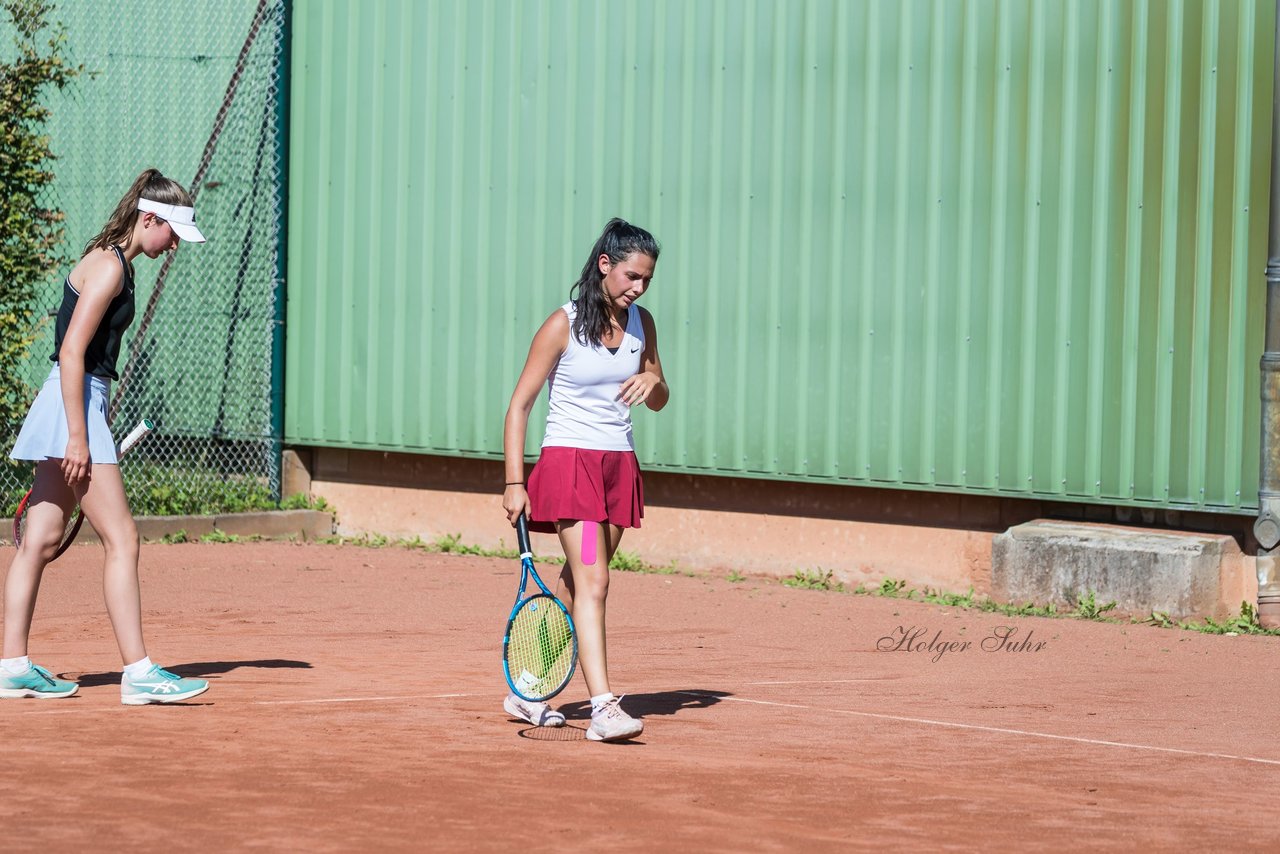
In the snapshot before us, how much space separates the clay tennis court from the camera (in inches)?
221

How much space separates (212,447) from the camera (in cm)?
1516

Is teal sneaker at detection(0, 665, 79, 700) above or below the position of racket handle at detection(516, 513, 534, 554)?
below

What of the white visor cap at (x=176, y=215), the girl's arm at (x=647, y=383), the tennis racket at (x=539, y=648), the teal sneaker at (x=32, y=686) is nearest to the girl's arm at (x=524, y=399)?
the tennis racket at (x=539, y=648)

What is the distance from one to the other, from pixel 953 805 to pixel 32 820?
2772 millimetres

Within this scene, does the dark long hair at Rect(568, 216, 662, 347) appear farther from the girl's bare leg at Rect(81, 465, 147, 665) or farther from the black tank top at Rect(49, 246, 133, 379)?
the girl's bare leg at Rect(81, 465, 147, 665)

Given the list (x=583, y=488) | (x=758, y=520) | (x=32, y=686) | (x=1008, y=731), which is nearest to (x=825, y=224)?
(x=758, y=520)

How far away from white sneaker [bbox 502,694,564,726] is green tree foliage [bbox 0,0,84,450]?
7.63 metres

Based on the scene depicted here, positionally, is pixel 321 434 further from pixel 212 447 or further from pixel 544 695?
pixel 544 695

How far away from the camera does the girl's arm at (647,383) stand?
23.2 ft

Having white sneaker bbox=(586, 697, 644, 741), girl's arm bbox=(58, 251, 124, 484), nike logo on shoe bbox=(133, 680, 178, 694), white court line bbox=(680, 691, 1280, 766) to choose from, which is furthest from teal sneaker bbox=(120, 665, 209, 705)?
white court line bbox=(680, 691, 1280, 766)

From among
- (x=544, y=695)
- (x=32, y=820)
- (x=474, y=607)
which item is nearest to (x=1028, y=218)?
(x=474, y=607)

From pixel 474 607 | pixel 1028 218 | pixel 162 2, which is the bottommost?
pixel 474 607

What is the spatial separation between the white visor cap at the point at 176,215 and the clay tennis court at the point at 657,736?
6.07 feet

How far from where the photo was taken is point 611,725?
694cm
